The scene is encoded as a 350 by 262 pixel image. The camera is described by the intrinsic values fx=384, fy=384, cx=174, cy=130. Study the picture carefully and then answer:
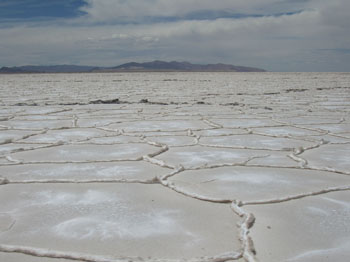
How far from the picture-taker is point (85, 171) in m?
1.97

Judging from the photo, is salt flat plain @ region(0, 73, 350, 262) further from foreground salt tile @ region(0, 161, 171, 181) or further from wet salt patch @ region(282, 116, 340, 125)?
wet salt patch @ region(282, 116, 340, 125)

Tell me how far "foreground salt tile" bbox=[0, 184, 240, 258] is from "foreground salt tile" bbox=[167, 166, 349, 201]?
13 cm

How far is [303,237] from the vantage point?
1.17 m

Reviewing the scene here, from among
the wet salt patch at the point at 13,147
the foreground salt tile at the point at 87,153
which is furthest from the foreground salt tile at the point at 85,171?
the wet salt patch at the point at 13,147

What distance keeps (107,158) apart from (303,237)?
1.35 m

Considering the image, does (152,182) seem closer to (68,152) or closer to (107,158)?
(107,158)

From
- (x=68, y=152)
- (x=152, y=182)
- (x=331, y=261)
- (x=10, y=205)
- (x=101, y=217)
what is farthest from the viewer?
(x=68, y=152)

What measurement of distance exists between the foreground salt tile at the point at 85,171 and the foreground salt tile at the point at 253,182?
186mm

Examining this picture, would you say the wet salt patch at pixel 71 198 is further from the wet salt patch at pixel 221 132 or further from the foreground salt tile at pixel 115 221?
the wet salt patch at pixel 221 132

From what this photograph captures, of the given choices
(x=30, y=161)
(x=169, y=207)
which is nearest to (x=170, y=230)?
(x=169, y=207)

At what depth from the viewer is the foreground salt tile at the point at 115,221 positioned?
43.9 inches

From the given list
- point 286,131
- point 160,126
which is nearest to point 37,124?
point 160,126

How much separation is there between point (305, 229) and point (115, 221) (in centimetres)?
63

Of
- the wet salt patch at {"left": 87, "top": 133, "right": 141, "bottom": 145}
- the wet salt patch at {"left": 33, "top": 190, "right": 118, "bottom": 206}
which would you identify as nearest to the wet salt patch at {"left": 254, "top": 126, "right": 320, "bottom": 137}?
the wet salt patch at {"left": 87, "top": 133, "right": 141, "bottom": 145}
